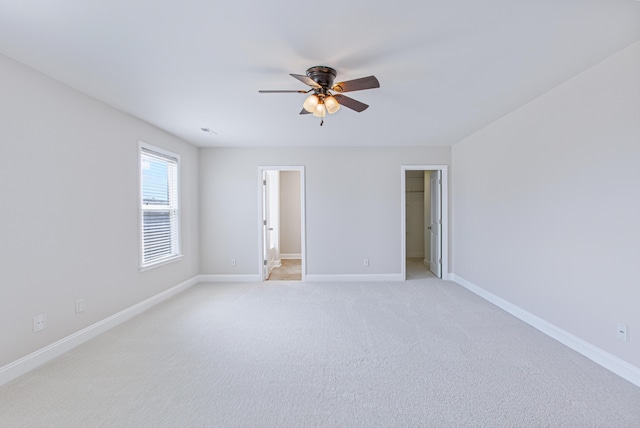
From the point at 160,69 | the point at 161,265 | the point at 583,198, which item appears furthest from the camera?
the point at 161,265

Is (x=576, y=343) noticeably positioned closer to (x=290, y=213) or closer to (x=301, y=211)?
(x=301, y=211)

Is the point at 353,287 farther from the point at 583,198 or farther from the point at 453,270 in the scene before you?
the point at 583,198

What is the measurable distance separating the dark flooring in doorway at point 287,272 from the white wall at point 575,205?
3345 mm

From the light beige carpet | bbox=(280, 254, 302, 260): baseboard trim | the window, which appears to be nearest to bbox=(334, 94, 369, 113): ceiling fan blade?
the light beige carpet

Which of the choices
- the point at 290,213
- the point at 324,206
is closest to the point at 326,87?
the point at 324,206

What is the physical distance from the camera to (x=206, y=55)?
2.11 meters

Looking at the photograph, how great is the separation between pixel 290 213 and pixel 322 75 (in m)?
5.60

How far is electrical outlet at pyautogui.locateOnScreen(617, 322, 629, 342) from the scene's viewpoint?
2137 millimetres

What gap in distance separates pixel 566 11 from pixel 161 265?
16.0 ft

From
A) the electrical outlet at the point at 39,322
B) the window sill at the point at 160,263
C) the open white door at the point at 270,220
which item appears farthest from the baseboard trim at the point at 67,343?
the open white door at the point at 270,220

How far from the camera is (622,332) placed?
216 centimetres

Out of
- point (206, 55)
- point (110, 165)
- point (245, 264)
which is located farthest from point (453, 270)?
point (110, 165)

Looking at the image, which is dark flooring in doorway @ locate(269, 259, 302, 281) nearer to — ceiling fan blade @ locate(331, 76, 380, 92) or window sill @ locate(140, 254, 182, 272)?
window sill @ locate(140, 254, 182, 272)

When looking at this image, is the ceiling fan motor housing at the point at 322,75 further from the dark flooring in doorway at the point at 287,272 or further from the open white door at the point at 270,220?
the dark flooring in doorway at the point at 287,272
